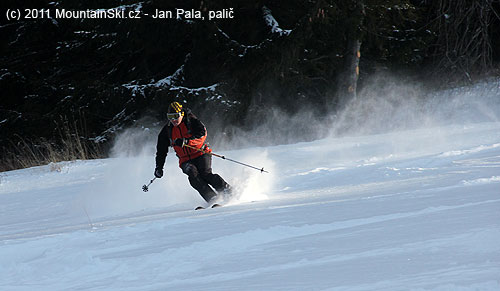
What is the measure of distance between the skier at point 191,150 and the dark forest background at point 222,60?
311 inches

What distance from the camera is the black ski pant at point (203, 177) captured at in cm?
709

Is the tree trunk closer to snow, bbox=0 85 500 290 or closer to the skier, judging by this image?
snow, bbox=0 85 500 290

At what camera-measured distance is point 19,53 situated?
826 inches

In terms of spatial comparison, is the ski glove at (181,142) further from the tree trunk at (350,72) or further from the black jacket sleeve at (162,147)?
the tree trunk at (350,72)

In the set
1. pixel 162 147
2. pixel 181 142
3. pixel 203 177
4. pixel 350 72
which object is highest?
pixel 181 142

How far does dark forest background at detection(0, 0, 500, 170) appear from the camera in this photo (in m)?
15.9

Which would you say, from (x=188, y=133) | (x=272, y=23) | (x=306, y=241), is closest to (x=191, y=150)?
(x=188, y=133)

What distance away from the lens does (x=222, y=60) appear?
16391 millimetres

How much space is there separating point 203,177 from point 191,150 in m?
0.42

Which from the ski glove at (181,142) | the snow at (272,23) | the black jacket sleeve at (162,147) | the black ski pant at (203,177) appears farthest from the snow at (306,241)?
the snow at (272,23)

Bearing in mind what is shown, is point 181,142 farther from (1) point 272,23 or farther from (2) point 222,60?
(2) point 222,60

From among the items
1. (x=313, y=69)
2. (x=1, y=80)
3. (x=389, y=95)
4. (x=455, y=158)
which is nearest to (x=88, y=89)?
(x=1, y=80)

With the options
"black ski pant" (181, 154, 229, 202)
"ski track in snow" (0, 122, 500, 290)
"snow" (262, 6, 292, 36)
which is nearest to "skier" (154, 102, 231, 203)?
"black ski pant" (181, 154, 229, 202)

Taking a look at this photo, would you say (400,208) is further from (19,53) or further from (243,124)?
(19,53)
